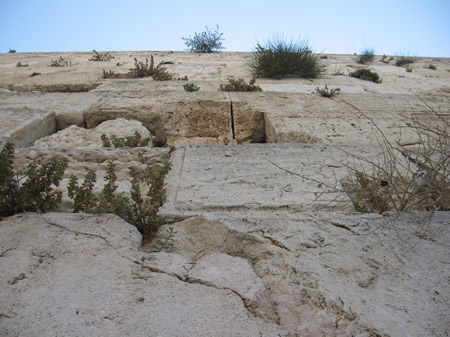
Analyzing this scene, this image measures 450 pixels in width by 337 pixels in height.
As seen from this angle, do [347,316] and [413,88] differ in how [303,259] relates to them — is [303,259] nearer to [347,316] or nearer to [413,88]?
[347,316]

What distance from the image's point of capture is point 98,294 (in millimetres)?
1025

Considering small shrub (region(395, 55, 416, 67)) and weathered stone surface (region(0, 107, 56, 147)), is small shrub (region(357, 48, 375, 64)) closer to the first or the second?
small shrub (region(395, 55, 416, 67))

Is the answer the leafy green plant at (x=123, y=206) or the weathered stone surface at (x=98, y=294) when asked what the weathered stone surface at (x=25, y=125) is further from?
the weathered stone surface at (x=98, y=294)

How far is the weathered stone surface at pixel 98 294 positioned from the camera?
92 cm

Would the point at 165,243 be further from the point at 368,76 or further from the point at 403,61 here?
the point at 403,61

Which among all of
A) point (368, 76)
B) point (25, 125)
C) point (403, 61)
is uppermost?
point (403, 61)

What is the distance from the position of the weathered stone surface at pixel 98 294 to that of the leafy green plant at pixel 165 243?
8 centimetres

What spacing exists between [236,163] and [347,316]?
1161 mm

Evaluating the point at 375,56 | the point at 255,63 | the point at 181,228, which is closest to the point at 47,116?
the point at 181,228

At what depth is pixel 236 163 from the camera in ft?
6.69

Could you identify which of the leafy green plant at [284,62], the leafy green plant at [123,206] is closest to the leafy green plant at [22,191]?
the leafy green plant at [123,206]

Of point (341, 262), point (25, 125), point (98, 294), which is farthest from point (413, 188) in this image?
point (25, 125)

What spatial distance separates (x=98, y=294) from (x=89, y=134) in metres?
1.94

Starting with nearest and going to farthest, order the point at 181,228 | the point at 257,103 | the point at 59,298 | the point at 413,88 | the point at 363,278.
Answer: the point at 59,298 → the point at 363,278 → the point at 181,228 → the point at 257,103 → the point at 413,88
